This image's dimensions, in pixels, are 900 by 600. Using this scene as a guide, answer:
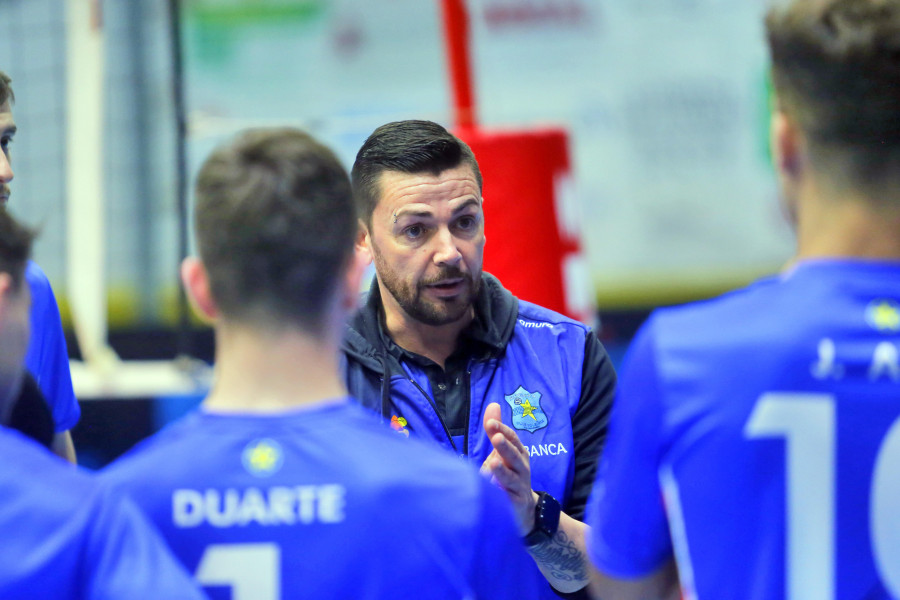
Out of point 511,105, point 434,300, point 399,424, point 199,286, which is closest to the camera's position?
point 199,286

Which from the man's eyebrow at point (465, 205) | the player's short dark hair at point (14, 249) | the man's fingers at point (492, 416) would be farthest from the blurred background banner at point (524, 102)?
the player's short dark hair at point (14, 249)

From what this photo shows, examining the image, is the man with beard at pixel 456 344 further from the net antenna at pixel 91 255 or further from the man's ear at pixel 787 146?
the net antenna at pixel 91 255

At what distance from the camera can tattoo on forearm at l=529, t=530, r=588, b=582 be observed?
2.12 m

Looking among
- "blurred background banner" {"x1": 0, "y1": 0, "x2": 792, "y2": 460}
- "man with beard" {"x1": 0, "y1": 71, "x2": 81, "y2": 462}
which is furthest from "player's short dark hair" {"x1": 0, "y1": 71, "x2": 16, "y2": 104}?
"blurred background banner" {"x1": 0, "y1": 0, "x2": 792, "y2": 460}

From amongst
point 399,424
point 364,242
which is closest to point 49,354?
point 364,242


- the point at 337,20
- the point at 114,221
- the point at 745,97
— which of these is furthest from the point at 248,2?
the point at 745,97

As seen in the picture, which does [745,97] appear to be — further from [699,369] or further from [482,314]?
[699,369]

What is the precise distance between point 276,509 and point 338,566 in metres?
0.11

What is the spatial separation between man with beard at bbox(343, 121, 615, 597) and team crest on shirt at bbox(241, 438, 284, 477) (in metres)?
0.90

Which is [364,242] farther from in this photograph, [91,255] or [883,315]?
[91,255]

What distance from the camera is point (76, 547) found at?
1.33 m

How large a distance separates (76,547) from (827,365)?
3.39 ft

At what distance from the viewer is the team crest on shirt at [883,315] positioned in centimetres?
136

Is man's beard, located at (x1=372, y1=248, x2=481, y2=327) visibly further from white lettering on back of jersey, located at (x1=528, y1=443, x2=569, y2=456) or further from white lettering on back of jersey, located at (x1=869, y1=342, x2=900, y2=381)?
white lettering on back of jersey, located at (x1=869, y1=342, x2=900, y2=381)
